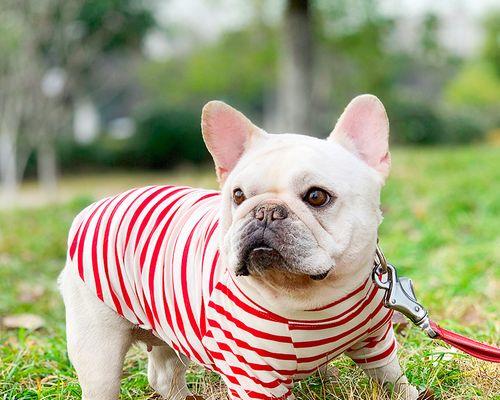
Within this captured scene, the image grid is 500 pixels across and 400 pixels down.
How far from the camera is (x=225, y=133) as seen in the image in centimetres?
207

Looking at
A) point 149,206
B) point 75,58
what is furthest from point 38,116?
point 149,206

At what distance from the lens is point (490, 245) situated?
473 cm

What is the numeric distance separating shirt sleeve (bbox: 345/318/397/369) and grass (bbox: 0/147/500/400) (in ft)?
0.31

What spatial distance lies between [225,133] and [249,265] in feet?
1.52

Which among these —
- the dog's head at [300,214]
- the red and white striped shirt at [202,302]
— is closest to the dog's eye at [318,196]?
the dog's head at [300,214]

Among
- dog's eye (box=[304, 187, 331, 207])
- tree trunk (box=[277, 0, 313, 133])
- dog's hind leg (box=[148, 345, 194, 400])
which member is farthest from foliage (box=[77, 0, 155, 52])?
dog's eye (box=[304, 187, 331, 207])

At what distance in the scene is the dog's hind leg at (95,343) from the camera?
222 centimetres

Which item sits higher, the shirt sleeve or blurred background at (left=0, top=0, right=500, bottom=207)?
the shirt sleeve

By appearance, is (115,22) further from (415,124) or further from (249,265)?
(249,265)

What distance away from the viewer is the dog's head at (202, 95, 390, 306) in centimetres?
177

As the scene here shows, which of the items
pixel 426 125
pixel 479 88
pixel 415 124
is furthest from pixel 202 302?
pixel 479 88

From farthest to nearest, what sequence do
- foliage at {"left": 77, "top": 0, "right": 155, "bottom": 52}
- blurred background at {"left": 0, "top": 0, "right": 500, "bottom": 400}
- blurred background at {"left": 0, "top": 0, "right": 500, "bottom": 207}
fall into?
foliage at {"left": 77, "top": 0, "right": 155, "bottom": 52} → blurred background at {"left": 0, "top": 0, "right": 500, "bottom": 207} → blurred background at {"left": 0, "top": 0, "right": 500, "bottom": 400}

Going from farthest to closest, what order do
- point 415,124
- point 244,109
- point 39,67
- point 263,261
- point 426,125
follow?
1. point 244,109
2. point 426,125
3. point 415,124
4. point 39,67
5. point 263,261

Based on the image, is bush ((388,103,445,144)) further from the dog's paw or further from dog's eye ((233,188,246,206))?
dog's eye ((233,188,246,206))
